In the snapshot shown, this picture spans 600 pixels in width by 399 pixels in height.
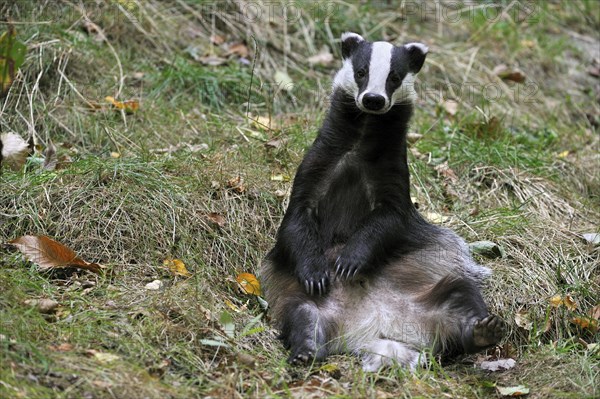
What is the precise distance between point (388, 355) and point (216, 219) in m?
1.42

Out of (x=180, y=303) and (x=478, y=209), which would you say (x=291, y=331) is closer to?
(x=180, y=303)

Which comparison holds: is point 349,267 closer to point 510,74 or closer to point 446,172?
point 446,172

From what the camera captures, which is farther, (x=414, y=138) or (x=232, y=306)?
(x=414, y=138)

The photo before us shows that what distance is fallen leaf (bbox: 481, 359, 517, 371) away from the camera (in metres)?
4.36

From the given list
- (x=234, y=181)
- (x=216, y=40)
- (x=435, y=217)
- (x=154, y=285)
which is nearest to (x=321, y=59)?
(x=216, y=40)

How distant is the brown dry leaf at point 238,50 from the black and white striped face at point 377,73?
2.64m

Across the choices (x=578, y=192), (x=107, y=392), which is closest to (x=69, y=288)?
(x=107, y=392)

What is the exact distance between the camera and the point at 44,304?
3938 mm

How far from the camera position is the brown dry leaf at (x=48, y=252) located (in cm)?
444

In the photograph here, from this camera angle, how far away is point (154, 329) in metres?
3.94

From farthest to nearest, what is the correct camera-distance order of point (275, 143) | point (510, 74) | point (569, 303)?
point (510, 74) → point (275, 143) → point (569, 303)

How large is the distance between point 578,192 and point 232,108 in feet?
8.78

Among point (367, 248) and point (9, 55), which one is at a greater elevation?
point (9, 55)

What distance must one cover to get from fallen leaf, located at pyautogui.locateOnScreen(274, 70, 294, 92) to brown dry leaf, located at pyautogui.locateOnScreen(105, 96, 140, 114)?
52.8 inches
